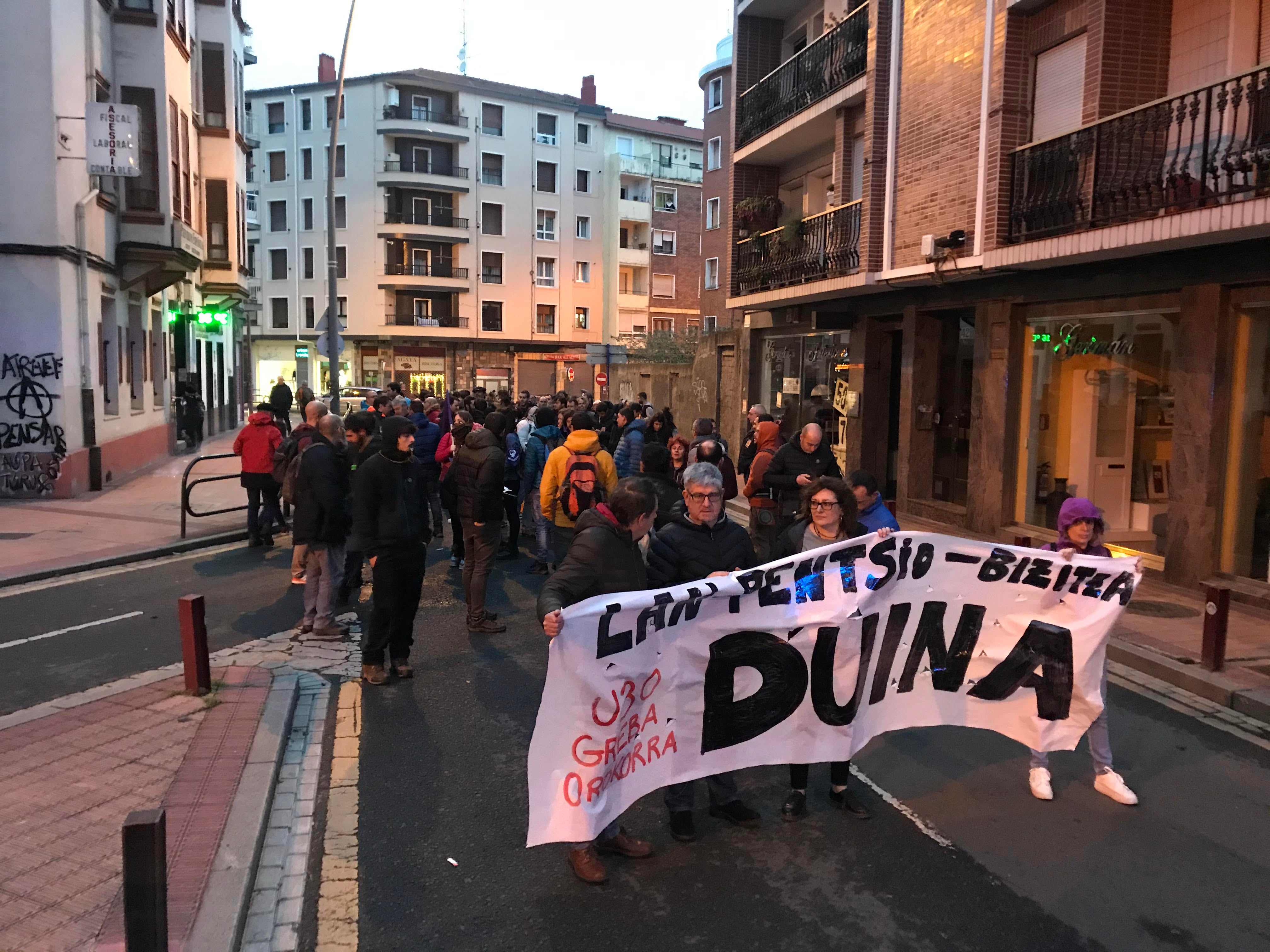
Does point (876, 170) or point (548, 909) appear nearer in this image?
point (548, 909)

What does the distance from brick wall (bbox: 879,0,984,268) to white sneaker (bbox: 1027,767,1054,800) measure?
10030 mm

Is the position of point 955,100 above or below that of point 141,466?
above

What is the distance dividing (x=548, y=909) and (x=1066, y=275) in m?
11.2

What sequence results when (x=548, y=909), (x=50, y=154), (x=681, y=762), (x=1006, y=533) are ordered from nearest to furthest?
(x=548, y=909) → (x=681, y=762) → (x=1006, y=533) → (x=50, y=154)

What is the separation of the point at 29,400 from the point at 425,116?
142 ft

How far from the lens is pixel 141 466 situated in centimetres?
2067

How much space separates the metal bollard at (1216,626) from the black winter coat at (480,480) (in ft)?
18.5

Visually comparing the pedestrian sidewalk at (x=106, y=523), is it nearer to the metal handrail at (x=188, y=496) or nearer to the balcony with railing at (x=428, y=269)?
the metal handrail at (x=188, y=496)

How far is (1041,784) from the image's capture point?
515 cm

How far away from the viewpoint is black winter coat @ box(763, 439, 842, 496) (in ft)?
30.4

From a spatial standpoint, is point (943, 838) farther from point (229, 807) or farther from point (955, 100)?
point (955, 100)

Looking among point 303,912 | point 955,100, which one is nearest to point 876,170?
point 955,100

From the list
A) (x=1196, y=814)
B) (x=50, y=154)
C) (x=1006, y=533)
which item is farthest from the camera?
(x=50, y=154)

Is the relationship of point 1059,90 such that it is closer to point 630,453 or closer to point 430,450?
point 630,453
